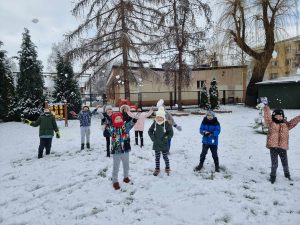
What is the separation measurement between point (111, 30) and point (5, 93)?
29.2 ft

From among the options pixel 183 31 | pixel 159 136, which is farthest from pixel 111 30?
pixel 159 136

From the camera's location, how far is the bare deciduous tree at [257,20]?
22.6 meters

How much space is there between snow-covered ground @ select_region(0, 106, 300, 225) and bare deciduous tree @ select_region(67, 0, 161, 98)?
34.2ft

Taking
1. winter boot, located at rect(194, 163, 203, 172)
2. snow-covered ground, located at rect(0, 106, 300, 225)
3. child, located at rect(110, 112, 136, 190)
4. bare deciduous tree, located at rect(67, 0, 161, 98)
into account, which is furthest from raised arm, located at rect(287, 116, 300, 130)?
bare deciduous tree, located at rect(67, 0, 161, 98)

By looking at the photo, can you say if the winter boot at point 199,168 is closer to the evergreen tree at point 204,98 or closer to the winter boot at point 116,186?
the winter boot at point 116,186

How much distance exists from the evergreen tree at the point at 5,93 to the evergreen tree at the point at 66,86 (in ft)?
10.2

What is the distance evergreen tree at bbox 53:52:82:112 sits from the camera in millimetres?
21031

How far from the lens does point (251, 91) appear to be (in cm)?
2578

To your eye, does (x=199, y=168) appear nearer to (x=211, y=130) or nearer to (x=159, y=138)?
(x=211, y=130)

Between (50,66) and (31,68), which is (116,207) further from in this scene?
(50,66)

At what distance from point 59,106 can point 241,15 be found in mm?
15937

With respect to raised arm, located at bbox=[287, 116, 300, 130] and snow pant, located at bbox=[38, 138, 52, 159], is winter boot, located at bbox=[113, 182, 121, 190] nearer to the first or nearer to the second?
raised arm, located at bbox=[287, 116, 300, 130]

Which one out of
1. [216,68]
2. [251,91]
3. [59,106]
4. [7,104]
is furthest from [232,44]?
[7,104]

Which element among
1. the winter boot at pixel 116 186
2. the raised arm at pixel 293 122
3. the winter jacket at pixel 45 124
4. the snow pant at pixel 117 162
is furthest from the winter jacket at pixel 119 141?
the winter jacket at pixel 45 124
